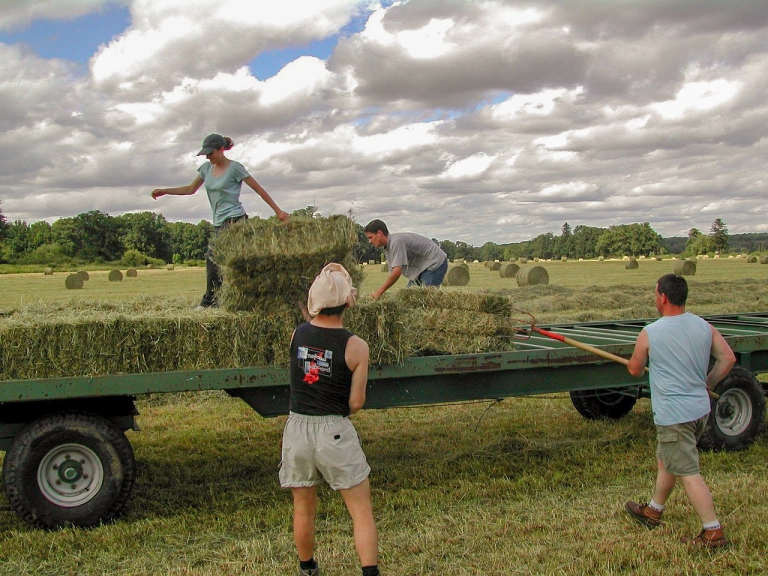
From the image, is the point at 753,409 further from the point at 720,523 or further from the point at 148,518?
the point at 148,518

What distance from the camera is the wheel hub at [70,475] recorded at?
484 centimetres

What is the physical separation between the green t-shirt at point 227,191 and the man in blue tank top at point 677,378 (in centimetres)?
373

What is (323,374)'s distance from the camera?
383cm

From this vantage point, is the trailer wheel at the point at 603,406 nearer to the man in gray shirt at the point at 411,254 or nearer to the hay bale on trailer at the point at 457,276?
the man in gray shirt at the point at 411,254

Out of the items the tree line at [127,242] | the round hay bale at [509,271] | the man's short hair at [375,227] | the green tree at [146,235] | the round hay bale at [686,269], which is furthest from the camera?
the green tree at [146,235]

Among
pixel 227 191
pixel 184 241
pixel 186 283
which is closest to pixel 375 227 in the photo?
pixel 227 191

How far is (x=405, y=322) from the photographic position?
17.8ft

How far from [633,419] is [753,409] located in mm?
1399

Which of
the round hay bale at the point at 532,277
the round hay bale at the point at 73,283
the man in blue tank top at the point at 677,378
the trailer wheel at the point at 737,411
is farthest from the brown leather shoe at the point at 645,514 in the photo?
the round hay bale at the point at 73,283

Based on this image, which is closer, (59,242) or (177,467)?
(177,467)

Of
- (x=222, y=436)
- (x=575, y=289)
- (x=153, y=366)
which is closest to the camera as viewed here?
(x=153, y=366)

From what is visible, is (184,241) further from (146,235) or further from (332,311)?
(332,311)

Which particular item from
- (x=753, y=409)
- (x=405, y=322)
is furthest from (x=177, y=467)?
(x=753, y=409)

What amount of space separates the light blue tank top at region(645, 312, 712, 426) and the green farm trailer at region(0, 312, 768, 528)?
1.13 meters
